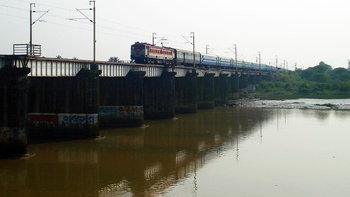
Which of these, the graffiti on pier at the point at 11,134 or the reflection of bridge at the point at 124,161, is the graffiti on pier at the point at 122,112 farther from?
the graffiti on pier at the point at 11,134

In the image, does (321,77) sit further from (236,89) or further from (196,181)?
(196,181)

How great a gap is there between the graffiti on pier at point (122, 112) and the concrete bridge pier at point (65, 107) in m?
9.05

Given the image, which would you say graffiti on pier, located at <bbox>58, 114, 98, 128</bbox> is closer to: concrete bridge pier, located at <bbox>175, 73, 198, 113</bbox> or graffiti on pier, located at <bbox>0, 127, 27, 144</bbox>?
graffiti on pier, located at <bbox>0, 127, 27, 144</bbox>

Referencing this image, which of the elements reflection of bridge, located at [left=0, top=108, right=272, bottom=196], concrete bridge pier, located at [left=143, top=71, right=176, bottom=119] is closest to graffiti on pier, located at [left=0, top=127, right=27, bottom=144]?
reflection of bridge, located at [left=0, top=108, right=272, bottom=196]

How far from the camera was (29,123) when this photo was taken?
4156cm

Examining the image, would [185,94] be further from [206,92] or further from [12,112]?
[12,112]

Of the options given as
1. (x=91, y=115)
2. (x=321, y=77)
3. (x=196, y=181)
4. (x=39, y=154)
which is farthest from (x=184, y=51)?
(x=321, y=77)

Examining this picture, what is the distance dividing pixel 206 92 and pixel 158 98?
25.6m

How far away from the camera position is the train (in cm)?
6494

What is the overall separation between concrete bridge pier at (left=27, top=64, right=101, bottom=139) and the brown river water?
1.81 m

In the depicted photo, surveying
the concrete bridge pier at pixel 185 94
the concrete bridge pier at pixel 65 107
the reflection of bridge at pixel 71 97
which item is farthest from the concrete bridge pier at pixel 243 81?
the concrete bridge pier at pixel 65 107

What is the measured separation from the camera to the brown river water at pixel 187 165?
928 inches

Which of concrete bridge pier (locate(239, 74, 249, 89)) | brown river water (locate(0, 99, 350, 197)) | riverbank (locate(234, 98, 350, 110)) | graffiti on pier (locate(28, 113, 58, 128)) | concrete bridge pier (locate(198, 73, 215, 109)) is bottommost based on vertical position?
A: brown river water (locate(0, 99, 350, 197))

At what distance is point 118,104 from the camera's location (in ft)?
165
